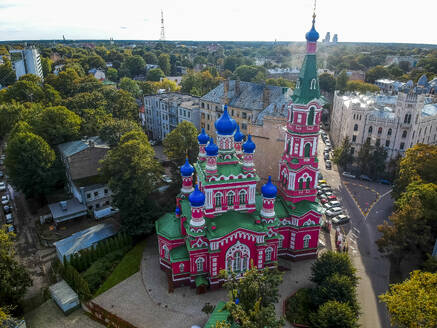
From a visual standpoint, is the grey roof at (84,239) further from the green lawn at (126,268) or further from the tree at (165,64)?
the tree at (165,64)

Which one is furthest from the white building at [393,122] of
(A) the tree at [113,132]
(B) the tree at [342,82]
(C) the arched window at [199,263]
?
(B) the tree at [342,82]

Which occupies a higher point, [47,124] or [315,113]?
[315,113]

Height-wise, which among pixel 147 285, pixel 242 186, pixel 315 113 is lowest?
pixel 147 285

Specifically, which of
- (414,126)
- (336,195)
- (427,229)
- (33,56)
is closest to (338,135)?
(414,126)

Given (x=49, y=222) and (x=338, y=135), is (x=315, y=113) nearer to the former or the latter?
(x=49, y=222)

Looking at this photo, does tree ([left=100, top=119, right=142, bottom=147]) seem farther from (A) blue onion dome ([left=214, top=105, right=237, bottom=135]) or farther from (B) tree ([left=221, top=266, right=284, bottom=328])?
(B) tree ([left=221, top=266, right=284, bottom=328])

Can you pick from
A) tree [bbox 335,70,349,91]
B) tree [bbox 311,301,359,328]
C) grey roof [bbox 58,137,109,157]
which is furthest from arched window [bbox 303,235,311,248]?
tree [bbox 335,70,349,91]

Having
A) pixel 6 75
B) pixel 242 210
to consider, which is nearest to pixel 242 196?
pixel 242 210
